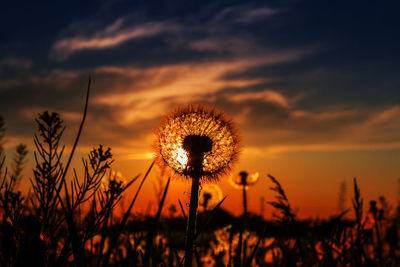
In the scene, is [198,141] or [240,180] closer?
[198,141]

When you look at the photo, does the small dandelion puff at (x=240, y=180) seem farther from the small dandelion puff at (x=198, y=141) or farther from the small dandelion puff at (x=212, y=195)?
the small dandelion puff at (x=198, y=141)

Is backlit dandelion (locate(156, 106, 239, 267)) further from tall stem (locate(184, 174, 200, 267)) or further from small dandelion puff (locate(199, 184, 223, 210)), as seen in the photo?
small dandelion puff (locate(199, 184, 223, 210))

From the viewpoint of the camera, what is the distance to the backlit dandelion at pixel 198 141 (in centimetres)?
368

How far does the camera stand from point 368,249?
22.7 feet

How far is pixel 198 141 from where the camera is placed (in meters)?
3.68

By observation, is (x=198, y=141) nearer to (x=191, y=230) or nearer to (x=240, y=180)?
(x=191, y=230)

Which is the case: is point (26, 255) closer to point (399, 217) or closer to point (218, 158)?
point (218, 158)

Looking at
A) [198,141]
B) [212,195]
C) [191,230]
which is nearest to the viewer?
[191,230]

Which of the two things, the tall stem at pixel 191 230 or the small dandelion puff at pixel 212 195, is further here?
the small dandelion puff at pixel 212 195

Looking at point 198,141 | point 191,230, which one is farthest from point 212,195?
point 191,230

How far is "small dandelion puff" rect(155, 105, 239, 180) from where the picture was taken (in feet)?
12.1

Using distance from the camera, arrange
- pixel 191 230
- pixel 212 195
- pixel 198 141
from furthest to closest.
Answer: pixel 212 195 < pixel 198 141 < pixel 191 230

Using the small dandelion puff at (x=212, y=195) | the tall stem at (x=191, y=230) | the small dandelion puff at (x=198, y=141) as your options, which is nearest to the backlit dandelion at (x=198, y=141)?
the small dandelion puff at (x=198, y=141)

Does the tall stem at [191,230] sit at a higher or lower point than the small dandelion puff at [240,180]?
lower
